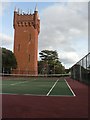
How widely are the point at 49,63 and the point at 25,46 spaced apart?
41.8m

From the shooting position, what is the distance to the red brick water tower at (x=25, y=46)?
7538cm

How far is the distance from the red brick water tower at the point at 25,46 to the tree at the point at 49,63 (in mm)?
26826

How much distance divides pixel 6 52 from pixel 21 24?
8656 millimetres

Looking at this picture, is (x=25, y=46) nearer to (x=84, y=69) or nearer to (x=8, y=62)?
(x=8, y=62)

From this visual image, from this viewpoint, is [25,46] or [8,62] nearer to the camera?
[8,62]

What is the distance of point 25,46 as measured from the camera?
250ft

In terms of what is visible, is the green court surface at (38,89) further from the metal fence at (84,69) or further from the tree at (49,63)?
the tree at (49,63)

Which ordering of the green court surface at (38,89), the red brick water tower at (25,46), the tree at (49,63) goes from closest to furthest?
1. the green court surface at (38,89)
2. the red brick water tower at (25,46)
3. the tree at (49,63)

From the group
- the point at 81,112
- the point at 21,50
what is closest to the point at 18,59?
the point at 21,50

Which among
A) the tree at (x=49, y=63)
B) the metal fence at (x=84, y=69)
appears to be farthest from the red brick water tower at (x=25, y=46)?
the metal fence at (x=84, y=69)

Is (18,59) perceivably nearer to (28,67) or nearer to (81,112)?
(28,67)

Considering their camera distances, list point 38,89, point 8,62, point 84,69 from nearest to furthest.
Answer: point 38,89
point 84,69
point 8,62

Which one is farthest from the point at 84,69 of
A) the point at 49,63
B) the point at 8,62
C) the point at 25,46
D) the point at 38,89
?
the point at 49,63

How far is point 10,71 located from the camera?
73188mm
